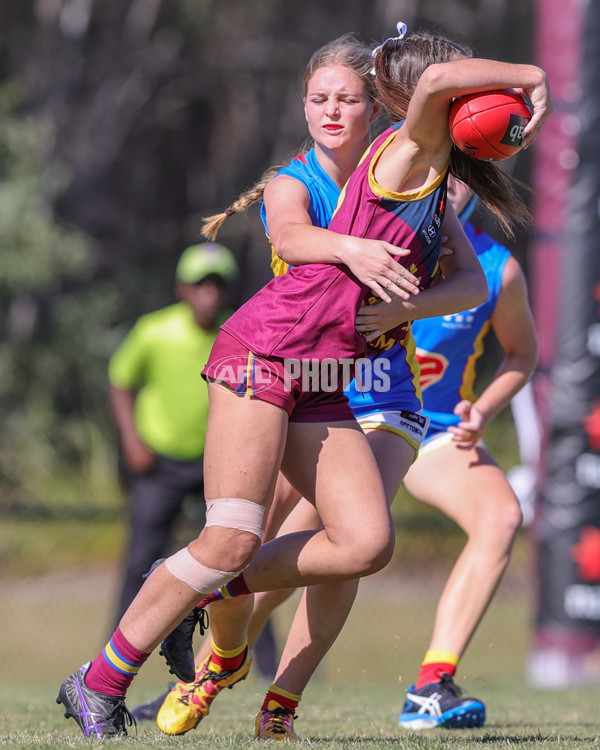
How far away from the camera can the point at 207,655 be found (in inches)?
165

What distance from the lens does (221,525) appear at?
135 inches

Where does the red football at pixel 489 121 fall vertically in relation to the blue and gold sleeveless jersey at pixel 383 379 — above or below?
above

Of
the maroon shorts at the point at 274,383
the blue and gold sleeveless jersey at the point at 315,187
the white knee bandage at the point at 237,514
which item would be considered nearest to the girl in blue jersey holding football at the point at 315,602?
the blue and gold sleeveless jersey at the point at 315,187

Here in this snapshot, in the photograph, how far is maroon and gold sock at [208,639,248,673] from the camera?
13.2 ft

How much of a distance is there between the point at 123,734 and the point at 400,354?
1.63m

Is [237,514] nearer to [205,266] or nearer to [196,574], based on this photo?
[196,574]

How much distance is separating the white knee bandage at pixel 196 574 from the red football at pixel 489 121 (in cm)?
149

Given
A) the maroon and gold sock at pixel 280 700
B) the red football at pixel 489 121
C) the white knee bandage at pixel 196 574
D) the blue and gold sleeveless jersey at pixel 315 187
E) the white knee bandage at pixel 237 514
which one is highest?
the red football at pixel 489 121

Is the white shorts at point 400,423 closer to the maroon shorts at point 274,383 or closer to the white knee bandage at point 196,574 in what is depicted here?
the maroon shorts at point 274,383

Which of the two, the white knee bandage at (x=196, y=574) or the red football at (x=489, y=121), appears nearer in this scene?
the red football at (x=489, y=121)

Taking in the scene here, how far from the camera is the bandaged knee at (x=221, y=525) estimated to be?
343 cm

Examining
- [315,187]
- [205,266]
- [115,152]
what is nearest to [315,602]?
[315,187]

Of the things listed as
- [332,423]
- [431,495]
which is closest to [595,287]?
[431,495]

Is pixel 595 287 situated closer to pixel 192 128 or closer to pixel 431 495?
pixel 431 495
